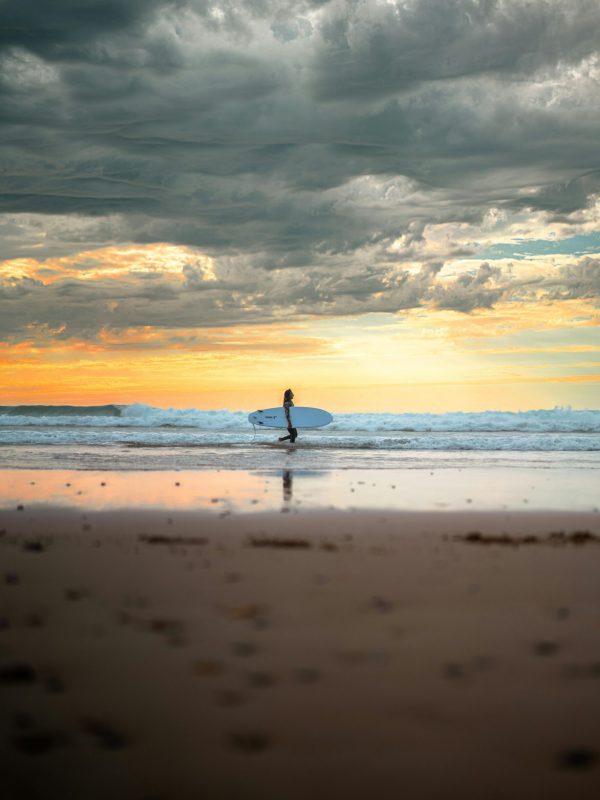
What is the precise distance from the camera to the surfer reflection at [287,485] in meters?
13.8

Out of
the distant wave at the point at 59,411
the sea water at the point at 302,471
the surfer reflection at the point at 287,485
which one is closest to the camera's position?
the sea water at the point at 302,471

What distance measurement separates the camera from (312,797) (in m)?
3.26

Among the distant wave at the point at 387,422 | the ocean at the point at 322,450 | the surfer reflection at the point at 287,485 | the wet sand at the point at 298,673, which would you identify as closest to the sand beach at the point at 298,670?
the wet sand at the point at 298,673

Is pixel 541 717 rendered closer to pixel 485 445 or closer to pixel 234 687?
pixel 234 687

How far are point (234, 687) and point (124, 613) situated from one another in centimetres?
190

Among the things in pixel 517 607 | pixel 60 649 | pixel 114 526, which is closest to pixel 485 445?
pixel 114 526

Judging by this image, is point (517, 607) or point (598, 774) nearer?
point (598, 774)

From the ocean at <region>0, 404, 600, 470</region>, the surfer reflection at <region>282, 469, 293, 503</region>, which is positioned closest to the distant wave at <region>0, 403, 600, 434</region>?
the ocean at <region>0, 404, 600, 470</region>

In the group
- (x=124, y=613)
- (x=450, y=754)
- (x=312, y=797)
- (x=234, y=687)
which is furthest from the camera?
(x=124, y=613)

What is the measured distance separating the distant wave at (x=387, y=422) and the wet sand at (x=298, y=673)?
32323mm

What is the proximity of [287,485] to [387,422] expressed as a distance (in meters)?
36.0

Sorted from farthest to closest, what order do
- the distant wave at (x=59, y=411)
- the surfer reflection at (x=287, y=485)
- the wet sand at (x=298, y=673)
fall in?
the distant wave at (x=59, y=411), the surfer reflection at (x=287, y=485), the wet sand at (x=298, y=673)

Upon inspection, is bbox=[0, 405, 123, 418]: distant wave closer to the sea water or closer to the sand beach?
the sea water

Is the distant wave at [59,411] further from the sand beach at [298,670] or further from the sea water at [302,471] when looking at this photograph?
the sand beach at [298,670]
